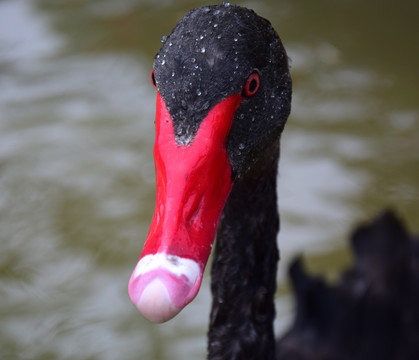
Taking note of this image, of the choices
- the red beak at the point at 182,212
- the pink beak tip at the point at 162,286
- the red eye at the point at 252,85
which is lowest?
the pink beak tip at the point at 162,286

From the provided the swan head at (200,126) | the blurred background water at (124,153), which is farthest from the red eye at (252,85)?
the blurred background water at (124,153)

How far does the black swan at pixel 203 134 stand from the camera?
1093mm

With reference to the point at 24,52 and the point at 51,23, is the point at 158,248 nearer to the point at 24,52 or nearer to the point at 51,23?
the point at 24,52

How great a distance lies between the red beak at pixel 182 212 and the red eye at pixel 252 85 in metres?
0.03

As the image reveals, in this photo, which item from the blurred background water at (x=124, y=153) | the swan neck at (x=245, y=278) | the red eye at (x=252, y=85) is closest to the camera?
the red eye at (x=252, y=85)

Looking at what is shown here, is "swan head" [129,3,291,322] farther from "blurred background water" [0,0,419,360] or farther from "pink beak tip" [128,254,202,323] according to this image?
"blurred background water" [0,0,419,360]

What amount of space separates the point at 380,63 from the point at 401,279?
78.3 inches

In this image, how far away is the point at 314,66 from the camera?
3.87 meters

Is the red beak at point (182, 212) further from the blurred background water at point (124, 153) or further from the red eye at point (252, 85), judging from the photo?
the blurred background water at point (124, 153)

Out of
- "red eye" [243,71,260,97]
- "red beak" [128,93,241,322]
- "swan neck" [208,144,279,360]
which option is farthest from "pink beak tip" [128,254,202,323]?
"swan neck" [208,144,279,360]

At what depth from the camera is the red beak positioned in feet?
3.43

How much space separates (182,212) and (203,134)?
0.48ft

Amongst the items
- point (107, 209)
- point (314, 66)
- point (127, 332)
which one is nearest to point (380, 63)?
point (314, 66)

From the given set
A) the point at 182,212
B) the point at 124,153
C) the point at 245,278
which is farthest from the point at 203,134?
the point at 124,153
